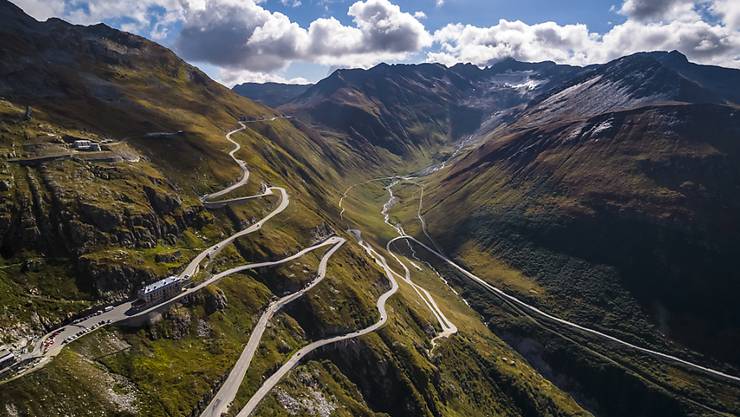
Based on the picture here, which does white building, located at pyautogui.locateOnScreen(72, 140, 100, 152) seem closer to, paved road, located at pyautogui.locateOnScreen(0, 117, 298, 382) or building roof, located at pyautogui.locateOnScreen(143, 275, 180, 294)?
paved road, located at pyautogui.locateOnScreen(0, 117, 298, 382)

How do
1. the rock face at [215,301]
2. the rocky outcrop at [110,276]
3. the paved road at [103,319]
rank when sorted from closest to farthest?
the paved road at [103,319] < the rocky outcrop at [110,276] < the rock face at [215,301]

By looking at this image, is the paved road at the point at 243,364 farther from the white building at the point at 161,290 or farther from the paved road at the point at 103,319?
the white building at the point at 161,290

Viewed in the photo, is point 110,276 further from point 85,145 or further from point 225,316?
point 85,145

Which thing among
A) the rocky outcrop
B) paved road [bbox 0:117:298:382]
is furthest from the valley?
paved road [bbox 0:117:298:382]

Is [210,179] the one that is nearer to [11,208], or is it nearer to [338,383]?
[11,208]

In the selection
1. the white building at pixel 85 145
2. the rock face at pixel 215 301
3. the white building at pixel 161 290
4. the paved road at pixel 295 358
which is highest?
the white building at pixel 85 145

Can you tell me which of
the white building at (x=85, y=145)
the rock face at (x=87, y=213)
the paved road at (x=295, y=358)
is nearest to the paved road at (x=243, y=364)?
the paved road at (x=295, y=358)

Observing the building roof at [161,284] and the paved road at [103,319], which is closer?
the paved road at [103,319]

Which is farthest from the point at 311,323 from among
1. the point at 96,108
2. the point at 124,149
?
the point at 96,108
